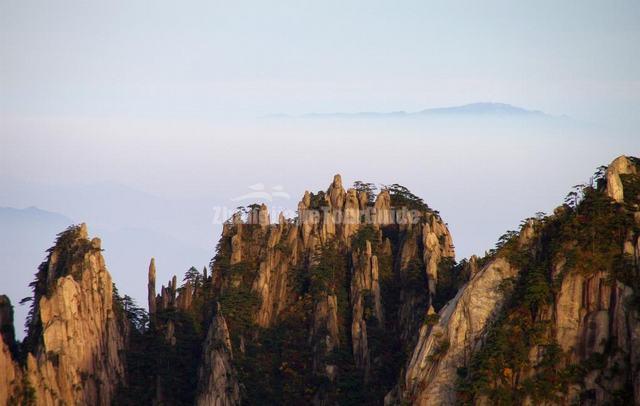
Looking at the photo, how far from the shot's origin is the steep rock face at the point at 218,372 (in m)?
136

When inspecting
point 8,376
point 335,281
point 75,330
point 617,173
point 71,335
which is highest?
point 617,173

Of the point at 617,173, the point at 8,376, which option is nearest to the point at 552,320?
the point at 617,173

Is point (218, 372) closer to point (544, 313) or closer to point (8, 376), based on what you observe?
point (8, 376)

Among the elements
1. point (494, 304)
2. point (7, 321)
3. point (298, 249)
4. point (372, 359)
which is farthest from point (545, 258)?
point (7, 321)

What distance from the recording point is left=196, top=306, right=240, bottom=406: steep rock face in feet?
447

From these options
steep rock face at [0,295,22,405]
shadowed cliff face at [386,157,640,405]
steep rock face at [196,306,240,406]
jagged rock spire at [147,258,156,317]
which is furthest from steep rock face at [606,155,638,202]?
steep rock face at [0,295,22,405]

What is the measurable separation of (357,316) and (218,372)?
35.4 ft

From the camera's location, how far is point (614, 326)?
4742 inches

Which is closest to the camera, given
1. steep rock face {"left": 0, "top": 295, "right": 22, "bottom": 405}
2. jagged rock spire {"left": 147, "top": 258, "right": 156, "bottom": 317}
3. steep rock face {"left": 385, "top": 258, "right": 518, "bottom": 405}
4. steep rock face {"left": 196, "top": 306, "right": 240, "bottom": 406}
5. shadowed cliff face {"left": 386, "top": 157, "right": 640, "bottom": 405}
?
shadowed cliff face {"left": 386, "top": 157, "right": 640, "bottom": 405}

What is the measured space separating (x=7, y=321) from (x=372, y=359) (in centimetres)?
2468

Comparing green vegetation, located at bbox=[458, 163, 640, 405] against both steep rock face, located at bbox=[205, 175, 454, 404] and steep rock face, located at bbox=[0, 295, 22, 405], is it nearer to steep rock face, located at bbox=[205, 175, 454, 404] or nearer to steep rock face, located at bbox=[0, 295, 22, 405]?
steep rock face, located at bbox=[205, 175, 454, 404]

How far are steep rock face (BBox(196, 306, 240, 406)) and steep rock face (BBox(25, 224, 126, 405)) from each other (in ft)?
21.7

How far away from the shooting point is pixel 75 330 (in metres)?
135

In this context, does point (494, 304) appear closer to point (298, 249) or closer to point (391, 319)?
point (391, 319)
